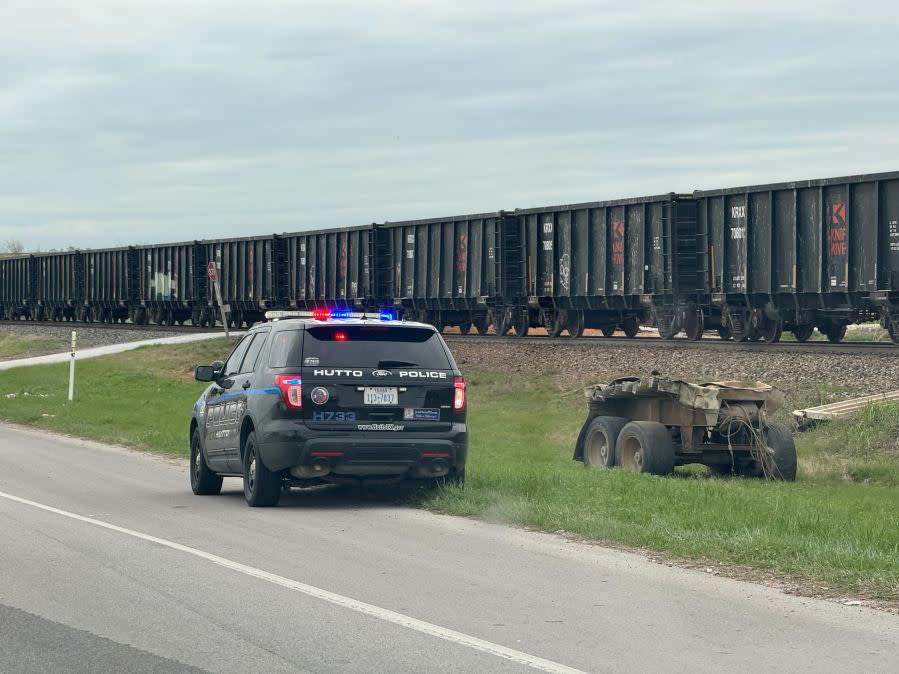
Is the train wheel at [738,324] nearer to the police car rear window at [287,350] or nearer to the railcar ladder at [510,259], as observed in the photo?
the railcar ladder at [510,259]

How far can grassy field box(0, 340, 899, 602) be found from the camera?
9000 millimetres

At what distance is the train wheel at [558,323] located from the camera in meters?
35.4

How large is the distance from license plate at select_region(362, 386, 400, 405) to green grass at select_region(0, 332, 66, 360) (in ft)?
119

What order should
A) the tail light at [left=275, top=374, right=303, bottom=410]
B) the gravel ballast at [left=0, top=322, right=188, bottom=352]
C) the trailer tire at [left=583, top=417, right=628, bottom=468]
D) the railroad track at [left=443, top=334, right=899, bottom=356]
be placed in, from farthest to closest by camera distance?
the gravel ballast at [left=0, top=322, right=188, bottom=352]
the railroad track at [left=443, top=334, right=899, bottom=356]
the trailer tire at [left=583, top=417, right=628, bottom=468]
the tail light at [left=275, top=374, right=303, bottom=410]

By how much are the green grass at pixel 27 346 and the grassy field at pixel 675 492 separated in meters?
20.9

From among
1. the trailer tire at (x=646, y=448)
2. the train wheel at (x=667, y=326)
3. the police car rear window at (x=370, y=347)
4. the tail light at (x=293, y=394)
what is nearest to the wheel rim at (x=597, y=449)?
the trailer tire at (x=646, y=448)

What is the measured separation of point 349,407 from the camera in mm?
11914

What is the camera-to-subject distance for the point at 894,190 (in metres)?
24.2

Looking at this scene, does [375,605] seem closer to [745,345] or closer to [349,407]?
[349,407]

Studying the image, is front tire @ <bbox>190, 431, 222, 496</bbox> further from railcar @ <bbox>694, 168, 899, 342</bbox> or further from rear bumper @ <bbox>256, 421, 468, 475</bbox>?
railcar @ <bbox>694, 168, 899, 342</bbox>

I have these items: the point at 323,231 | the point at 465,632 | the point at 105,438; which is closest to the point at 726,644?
the point at 465,632

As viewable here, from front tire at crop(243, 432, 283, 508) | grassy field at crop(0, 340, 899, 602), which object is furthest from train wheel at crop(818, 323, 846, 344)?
front tire at crop(243, 432, 283, 508)

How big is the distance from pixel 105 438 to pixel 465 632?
583 inches

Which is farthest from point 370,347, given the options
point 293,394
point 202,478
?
point 202,478
